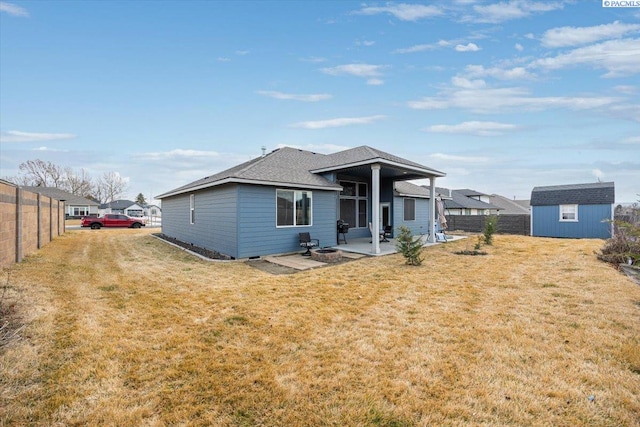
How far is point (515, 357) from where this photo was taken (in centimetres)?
320

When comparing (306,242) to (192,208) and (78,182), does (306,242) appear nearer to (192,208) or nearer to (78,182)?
(192,208)

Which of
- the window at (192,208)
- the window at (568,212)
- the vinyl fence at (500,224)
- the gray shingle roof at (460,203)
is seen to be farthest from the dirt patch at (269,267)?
the gray shingle roof at (460,203)

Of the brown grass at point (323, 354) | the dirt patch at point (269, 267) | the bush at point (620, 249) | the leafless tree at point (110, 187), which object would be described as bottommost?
the brown grass at point (323, 354)

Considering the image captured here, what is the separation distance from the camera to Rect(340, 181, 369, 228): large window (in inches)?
566

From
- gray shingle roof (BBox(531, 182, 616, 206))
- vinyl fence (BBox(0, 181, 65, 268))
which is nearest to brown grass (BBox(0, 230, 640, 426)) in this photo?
vinyl fence (BBox(0, 181, 65, 268))

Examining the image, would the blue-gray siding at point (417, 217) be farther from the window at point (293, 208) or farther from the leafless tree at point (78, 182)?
the leafless tree at point (78, 182)

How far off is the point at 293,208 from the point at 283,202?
49 centimetres

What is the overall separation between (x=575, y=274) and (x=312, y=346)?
7.70 meters

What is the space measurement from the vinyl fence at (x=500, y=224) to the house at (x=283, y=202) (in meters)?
10.9

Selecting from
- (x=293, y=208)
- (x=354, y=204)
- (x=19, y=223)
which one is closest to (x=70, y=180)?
(x=19, y=223)

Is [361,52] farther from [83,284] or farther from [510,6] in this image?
[83,284]

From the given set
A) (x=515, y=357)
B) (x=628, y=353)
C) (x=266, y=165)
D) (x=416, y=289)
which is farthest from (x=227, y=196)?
(x=628, y=353)

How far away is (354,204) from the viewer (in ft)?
48.9

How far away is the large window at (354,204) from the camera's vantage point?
47.2 feet
